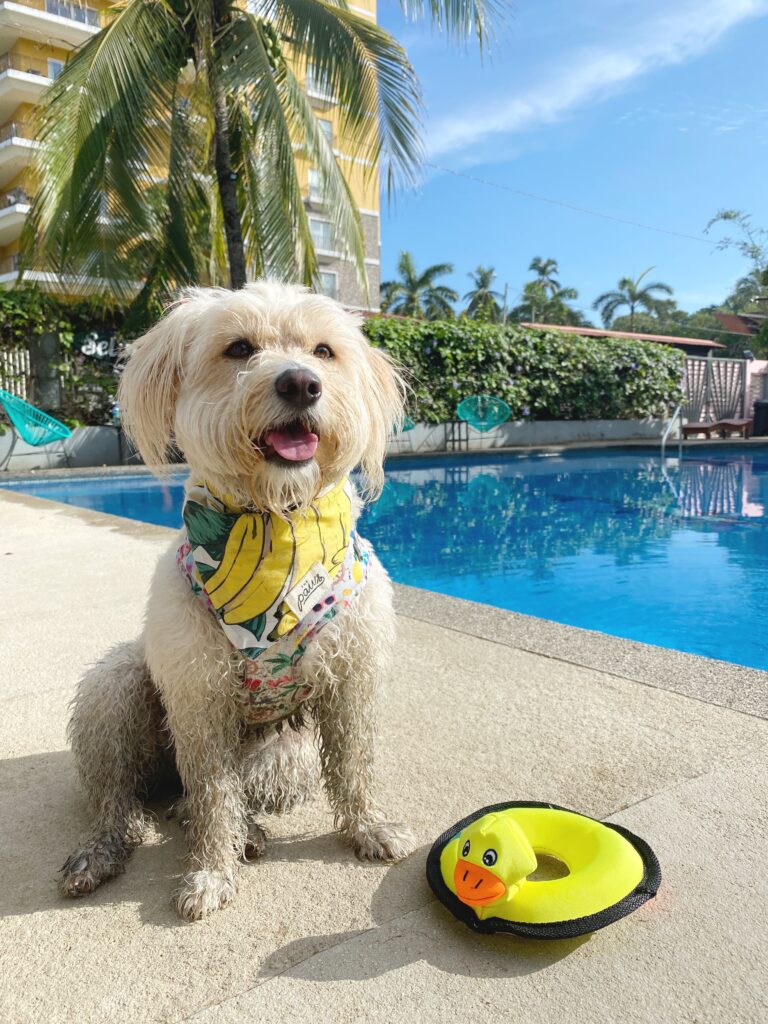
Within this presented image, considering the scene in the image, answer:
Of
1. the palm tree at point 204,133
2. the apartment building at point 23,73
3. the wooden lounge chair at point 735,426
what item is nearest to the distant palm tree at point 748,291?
the wooden lounge chair at point 735,426

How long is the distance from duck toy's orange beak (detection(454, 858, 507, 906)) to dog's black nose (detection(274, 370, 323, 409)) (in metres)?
1.20

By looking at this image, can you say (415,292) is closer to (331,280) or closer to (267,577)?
(331,280)

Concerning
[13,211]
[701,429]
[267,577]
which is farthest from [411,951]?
[13,211]

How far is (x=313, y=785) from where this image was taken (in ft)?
8.10

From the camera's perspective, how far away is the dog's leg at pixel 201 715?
1.96 metres

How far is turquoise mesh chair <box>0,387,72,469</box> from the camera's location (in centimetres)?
1345

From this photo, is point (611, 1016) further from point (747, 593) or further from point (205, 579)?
point (747, 593)

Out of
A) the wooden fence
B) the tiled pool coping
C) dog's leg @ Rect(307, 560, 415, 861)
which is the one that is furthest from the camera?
the wooden fence

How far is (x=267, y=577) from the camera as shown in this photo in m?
1.96

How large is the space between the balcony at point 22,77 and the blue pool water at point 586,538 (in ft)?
76.3

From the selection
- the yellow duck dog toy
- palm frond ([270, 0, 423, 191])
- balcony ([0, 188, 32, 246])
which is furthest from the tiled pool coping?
balcony ([0, 188, 32, 246])

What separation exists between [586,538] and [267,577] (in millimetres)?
7251

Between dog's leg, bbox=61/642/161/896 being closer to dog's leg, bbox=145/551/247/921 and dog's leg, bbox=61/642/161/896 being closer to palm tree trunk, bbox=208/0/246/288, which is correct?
dog's leg, bbox=145/551/247/921

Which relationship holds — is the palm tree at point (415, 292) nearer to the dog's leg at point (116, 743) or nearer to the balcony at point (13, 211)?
the balcony at point (13, 211)
